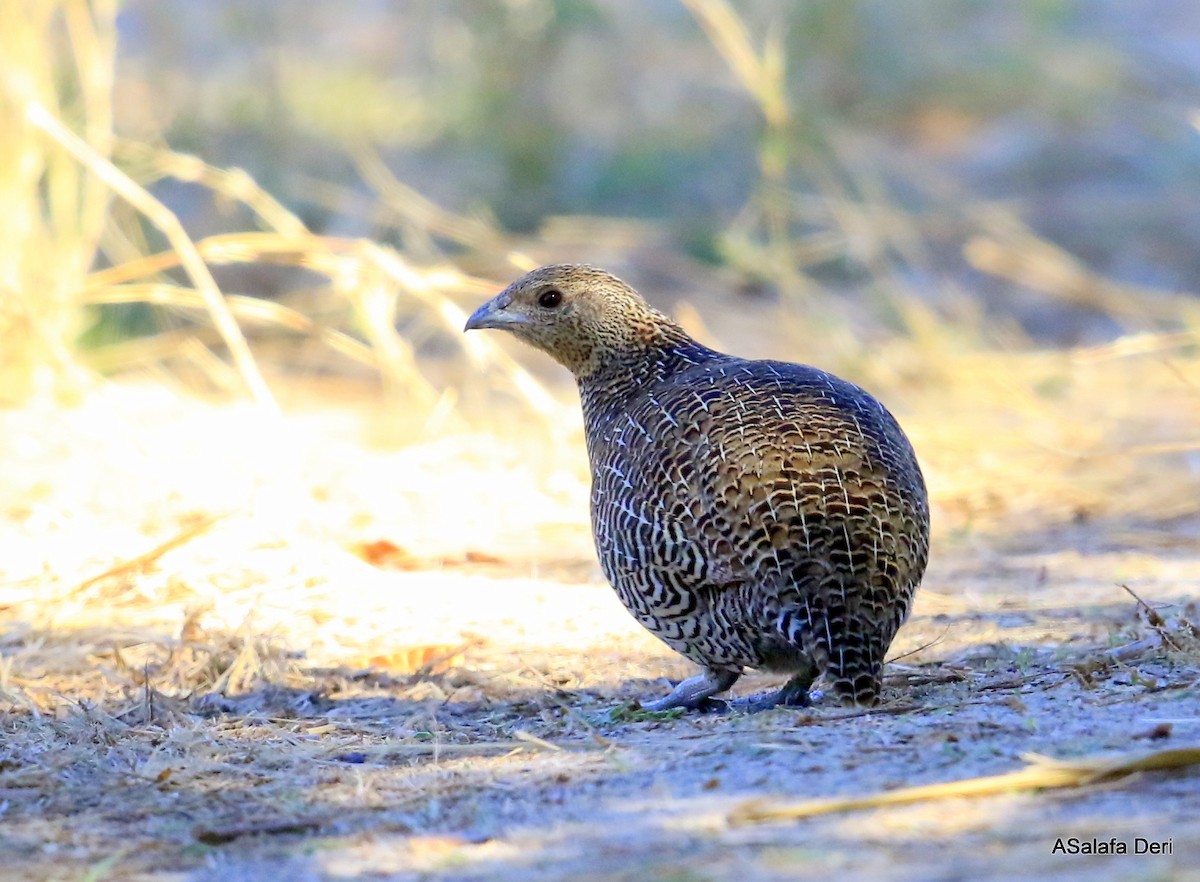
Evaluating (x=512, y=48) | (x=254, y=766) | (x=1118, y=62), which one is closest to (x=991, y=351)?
(x=512, y=48)

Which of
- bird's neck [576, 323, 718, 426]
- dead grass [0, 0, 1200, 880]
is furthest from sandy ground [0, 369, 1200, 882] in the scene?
bird's neck [576, 323, 718, 426]

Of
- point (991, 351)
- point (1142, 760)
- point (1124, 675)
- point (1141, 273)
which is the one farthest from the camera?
point (1141, 273)

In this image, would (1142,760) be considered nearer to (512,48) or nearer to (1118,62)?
(512,48)

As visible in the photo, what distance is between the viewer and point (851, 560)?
3771mm

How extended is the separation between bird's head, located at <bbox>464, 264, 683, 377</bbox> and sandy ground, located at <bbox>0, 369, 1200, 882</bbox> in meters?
0.92

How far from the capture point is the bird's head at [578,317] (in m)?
5.02

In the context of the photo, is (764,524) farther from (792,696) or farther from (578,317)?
(578,317)

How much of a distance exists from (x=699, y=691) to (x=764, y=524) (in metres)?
0.70

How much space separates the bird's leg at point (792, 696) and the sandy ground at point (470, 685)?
178 mm

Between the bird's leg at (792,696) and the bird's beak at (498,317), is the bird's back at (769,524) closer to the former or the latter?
the bird's leg at (792,696)

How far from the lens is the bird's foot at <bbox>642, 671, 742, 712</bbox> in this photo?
4.30 metres

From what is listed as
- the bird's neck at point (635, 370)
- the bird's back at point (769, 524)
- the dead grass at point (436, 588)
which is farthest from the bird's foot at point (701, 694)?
the bird's neck at point (635, 370)

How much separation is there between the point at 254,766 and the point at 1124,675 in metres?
Result: 2.04

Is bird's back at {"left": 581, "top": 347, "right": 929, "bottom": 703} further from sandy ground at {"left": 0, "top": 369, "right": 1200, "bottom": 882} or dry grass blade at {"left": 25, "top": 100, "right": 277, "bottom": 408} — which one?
dry grass blade at {"left": 25, "top": 100, "right": 277, "bottom": 408}
